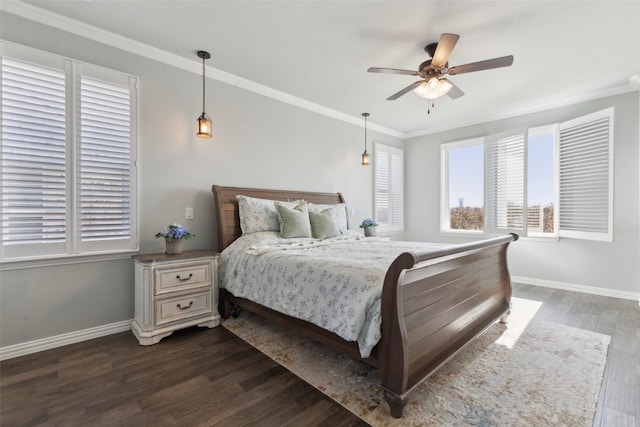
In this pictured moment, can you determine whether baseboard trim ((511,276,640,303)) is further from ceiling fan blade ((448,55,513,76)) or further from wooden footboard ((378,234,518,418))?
ceiling fan blade ((448,55,513,76))

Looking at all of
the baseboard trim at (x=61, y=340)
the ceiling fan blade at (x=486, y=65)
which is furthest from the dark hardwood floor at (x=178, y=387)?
the ceiling fan blade at (x=486, y=65)


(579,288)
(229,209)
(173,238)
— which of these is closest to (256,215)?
(229,209)

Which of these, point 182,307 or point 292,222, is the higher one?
point 292,222

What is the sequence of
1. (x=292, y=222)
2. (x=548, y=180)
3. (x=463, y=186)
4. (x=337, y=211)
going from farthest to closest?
(x=463, y=186) < (x=548, y=180) < (x=337, y=211) < (x=292, y=222)

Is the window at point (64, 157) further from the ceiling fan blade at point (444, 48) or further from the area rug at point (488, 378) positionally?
the ceiling fan blade at point (444, 48)

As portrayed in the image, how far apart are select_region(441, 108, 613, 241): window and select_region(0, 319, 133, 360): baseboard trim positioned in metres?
5.11

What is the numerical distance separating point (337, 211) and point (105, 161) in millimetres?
2669

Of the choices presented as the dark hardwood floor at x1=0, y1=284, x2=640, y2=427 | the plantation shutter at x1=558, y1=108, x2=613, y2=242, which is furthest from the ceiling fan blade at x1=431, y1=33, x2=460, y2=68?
the plantation shutter at x1=558, y1=108, x2=613, y2=242

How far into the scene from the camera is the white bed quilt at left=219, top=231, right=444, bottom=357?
5.70 feet

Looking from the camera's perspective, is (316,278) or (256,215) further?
(256,215)

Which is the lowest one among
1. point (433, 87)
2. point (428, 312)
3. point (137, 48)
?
point (428, 312)

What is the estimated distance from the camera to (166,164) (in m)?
3.00

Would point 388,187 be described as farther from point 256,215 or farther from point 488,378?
point 488,378

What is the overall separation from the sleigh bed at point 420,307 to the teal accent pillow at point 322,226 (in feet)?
1.10
